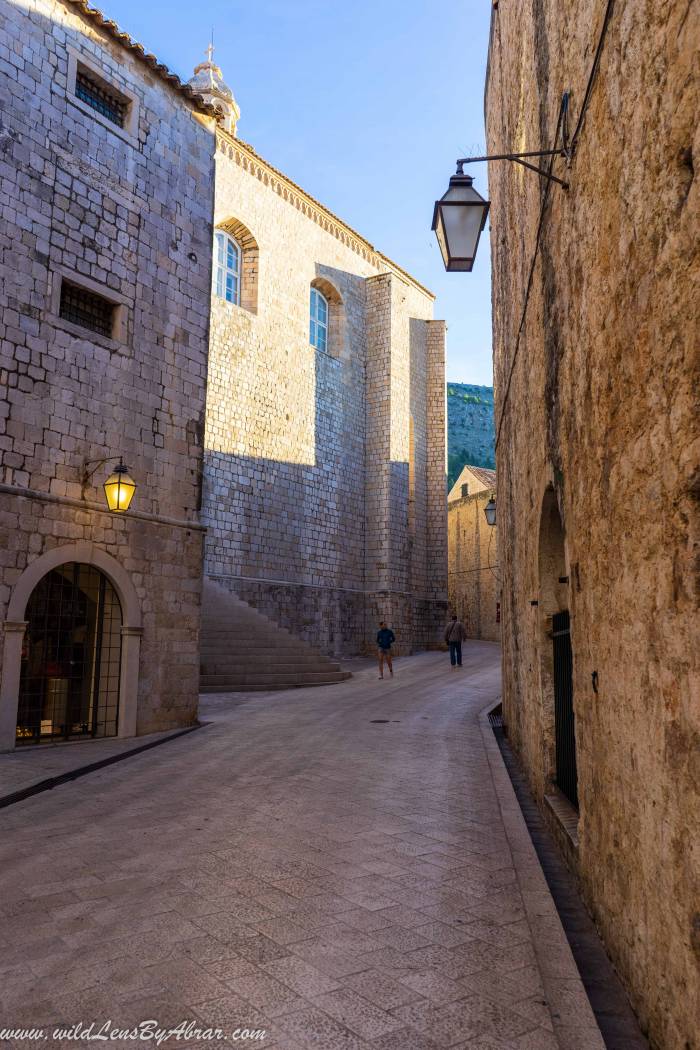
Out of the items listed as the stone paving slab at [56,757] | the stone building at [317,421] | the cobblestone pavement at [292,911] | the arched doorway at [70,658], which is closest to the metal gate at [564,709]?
the cobblestone pavement at [292,911]

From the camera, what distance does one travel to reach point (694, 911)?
2016mm

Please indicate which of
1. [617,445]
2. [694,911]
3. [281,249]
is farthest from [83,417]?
[281,249]

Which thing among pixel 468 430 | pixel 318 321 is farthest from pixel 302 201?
pixel 468 430

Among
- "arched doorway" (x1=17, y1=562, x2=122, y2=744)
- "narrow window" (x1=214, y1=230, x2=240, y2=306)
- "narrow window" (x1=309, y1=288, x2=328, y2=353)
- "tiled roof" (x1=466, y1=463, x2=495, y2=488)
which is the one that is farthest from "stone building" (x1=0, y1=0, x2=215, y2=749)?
"tiled roof" (x1=466, y1=463, x2=495, y2=488)

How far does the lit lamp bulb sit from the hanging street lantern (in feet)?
18.1

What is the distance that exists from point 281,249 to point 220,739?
18508 mm

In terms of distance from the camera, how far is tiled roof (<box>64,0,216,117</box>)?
9.73 m

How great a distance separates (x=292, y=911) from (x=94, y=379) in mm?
7825

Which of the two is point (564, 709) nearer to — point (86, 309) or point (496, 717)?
point (496, 717)

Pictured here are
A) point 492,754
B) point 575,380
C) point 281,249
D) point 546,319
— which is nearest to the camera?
point 575,380

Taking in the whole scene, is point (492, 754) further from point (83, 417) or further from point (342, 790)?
point (83, 417)

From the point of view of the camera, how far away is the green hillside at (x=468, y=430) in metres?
80.1

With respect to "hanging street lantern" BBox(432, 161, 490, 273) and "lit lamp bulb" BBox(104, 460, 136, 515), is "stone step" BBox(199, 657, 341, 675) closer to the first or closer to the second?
"lit lamp bulb" BBox(104, 460, 136, 515)

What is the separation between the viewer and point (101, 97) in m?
10.3
